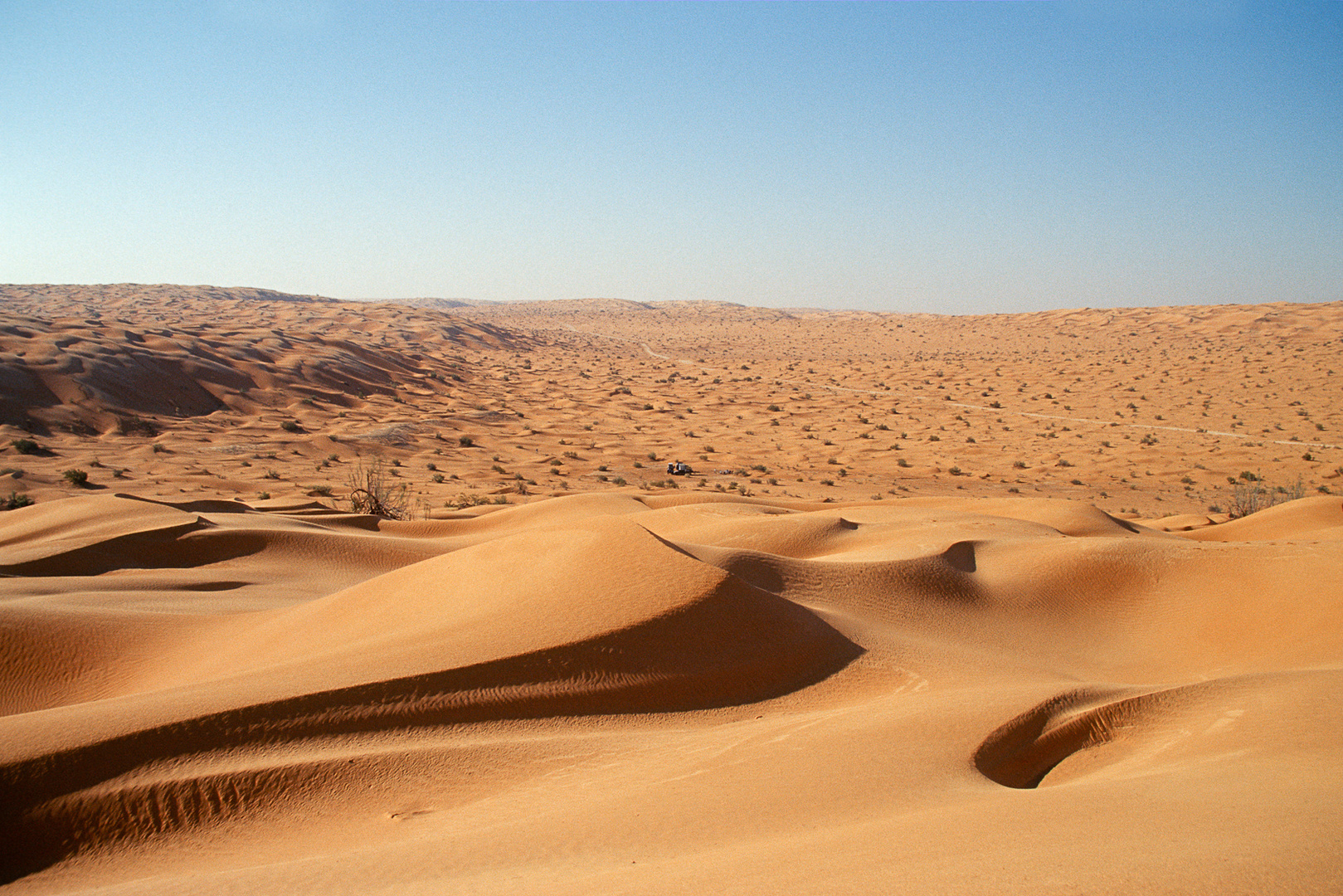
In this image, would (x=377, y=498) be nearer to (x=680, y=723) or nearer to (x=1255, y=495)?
(x=680, y=723)

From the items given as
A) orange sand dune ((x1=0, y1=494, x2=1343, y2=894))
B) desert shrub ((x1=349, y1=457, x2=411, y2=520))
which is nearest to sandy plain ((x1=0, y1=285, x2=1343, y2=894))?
orange sand dune ((x1=0, y1=494, x2=1343, y2=894))

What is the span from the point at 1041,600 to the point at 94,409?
62.4 feet

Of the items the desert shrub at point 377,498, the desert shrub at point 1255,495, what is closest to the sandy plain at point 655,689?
the desert shrub at point 1255,495

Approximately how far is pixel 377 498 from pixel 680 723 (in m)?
9.08

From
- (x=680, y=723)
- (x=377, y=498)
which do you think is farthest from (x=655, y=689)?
(x=377, y=498)

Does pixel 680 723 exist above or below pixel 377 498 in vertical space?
above

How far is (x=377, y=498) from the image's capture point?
12305 millimetres

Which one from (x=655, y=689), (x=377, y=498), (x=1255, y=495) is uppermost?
(x=655, y=689)

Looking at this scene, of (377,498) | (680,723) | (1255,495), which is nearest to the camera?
(680,723)

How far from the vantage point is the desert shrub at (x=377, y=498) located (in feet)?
40.3

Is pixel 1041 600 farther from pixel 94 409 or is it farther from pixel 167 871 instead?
pixel 94 409

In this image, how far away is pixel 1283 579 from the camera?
6828 mm

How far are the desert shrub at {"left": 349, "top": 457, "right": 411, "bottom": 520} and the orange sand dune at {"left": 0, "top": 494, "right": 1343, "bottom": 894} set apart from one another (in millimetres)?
4551

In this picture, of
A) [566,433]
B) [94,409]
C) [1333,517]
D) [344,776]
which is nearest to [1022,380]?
[566,433]
